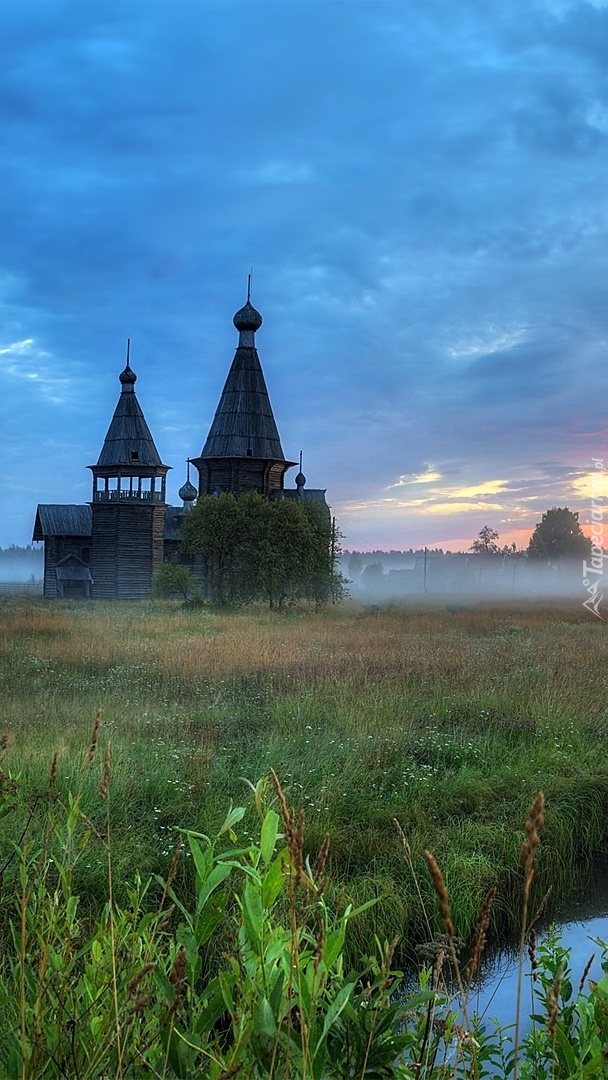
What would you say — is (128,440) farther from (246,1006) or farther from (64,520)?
(246,1006)

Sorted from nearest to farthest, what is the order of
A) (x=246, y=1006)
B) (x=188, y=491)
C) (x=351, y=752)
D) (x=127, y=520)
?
(x=246, y=1006), (x=351, y=752), (x=127, y=520), (x=188, y=491)

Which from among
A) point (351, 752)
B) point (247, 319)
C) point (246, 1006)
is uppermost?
point (247, 319)

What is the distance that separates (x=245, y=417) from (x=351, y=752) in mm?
35922

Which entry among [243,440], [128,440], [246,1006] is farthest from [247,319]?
[246,1006]

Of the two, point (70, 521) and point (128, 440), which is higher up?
point (128, 440)

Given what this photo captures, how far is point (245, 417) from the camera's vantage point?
42844 millimetres

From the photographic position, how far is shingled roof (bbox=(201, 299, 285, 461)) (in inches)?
1677

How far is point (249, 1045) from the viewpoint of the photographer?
A: 1897 millimetres

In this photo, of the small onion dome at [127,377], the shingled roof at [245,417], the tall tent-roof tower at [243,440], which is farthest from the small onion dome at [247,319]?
the small onion dome at [127,377]

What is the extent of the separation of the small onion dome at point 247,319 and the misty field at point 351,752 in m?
32.0

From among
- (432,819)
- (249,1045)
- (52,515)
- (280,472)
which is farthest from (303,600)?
(249,1045)

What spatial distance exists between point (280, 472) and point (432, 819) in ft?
125

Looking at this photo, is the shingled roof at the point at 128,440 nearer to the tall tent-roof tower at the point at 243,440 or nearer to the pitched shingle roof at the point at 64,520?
the tall tent-roof tower at the point at 243,440

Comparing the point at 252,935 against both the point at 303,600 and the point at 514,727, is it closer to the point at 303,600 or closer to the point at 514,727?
the point at 514,727
